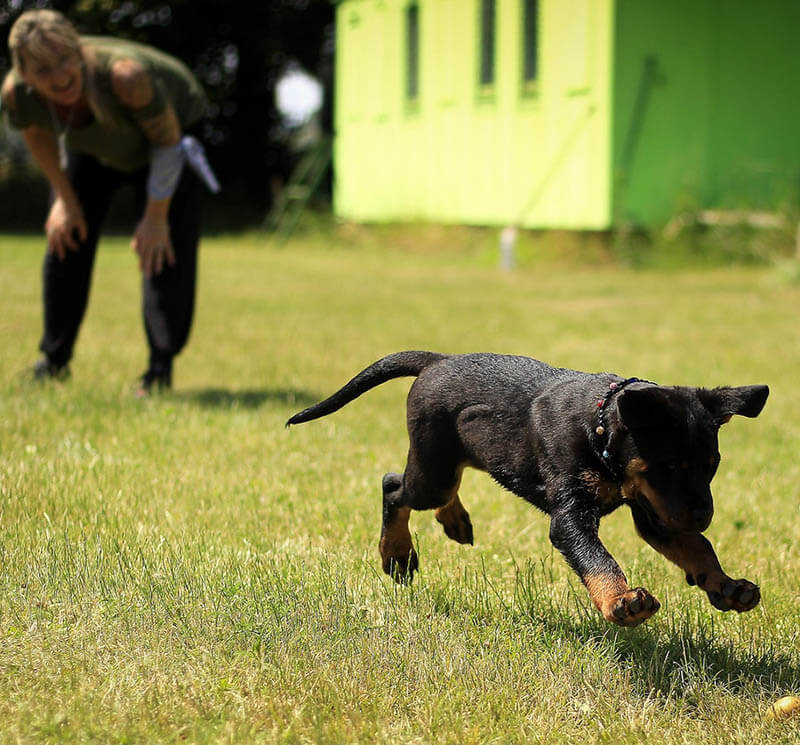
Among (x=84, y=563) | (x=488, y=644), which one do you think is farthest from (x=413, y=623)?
(x=84, y=563)

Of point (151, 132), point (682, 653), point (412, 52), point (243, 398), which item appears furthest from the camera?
point (412, 52)

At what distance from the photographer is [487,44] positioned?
19.9m

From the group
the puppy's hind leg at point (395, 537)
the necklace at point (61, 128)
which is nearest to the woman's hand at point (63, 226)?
the necklace at point (61, 128)

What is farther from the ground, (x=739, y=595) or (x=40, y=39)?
(x=40, y=39)

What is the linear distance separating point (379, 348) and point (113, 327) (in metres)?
2.58

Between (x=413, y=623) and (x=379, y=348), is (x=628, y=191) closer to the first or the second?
(x=379, y=348)

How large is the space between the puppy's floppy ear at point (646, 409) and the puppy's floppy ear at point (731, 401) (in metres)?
0.22

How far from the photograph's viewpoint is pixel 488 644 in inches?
132

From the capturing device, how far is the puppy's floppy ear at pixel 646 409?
3.00m

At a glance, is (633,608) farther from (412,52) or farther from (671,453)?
(412,52)

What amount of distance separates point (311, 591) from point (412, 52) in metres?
19.5

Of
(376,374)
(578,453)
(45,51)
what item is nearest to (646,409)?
(578,453)

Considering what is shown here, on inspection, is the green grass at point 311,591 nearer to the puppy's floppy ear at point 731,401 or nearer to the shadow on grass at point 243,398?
the shadow on grass at point 243,398

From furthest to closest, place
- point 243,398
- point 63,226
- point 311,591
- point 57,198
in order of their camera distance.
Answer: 1. point 243,398
2. point 57,198
3. point 63,226
4. point 311,591
